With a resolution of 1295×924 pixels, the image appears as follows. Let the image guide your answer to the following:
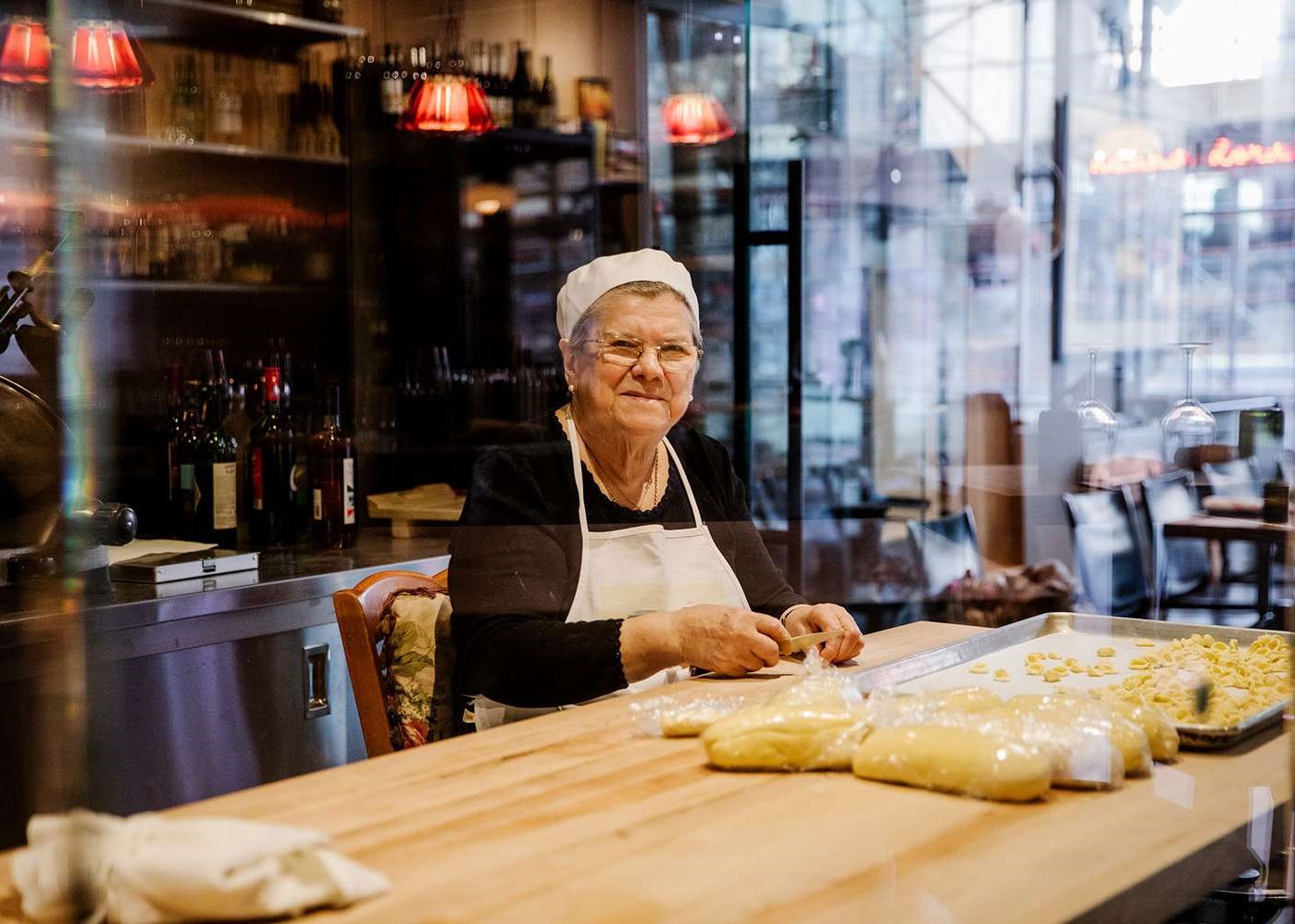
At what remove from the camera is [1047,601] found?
1.14 m

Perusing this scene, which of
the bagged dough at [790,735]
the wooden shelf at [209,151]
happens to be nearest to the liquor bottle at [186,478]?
the wooden shelf at [209,151]

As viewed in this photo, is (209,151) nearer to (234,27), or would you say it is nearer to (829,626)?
(234,27)

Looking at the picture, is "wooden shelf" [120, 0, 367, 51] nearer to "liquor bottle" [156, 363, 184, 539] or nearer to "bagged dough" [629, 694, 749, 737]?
"liquor bottle" [156, 363, 184, 539]

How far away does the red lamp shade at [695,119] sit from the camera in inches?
70.0

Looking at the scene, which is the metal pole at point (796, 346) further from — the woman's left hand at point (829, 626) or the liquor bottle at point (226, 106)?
the liquor bottle at point (226, 106)

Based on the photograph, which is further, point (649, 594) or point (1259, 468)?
point (649, 594)

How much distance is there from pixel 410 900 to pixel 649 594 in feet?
2.46

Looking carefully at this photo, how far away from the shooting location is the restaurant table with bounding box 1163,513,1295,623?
0.80 m

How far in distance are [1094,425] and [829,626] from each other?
1.42ft

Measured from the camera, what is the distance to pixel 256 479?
195 cm

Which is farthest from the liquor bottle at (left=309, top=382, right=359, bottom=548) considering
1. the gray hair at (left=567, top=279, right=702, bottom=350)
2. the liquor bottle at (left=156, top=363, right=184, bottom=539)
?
the gray hair at (left=567, top=279, right=702, bottom=350)

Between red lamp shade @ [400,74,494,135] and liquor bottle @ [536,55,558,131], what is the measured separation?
0.96 ft

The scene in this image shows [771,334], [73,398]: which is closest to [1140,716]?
[73,398]

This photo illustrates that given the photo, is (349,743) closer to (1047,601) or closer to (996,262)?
(1047,601)
